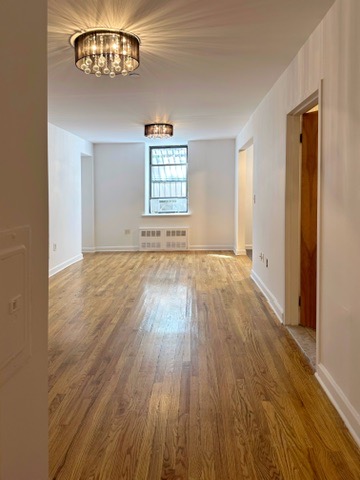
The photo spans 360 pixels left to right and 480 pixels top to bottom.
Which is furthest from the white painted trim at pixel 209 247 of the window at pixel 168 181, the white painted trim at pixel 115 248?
the white painted trim at pixel 115 248

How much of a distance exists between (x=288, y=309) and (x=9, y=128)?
332 centimetres

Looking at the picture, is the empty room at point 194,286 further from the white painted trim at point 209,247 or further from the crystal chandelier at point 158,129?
the white painted trim at point 209,247

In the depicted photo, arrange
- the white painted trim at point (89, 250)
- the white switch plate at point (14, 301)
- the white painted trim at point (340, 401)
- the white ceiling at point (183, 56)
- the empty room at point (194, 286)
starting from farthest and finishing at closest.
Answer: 1. the white painted trim at point (89, 250)
2. the white ceiling at point (183, 56)
3. the white painted trim at point (340, 401)
4. the empty room at point (194, 286)
5. the white switch plate at point (14, 301)

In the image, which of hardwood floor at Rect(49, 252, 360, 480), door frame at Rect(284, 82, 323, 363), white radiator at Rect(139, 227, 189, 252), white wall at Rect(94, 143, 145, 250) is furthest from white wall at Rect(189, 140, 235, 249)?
door frame at Rect(284, 82, 323, 363)

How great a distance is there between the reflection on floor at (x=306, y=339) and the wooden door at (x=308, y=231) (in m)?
0.13

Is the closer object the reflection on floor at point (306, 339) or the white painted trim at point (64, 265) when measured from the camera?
the reflection on floor at point (306, 339)

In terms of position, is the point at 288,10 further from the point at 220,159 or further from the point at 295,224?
the point at 220,159

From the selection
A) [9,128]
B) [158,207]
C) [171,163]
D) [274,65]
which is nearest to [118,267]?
[158,207]

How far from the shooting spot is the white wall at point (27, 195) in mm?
733

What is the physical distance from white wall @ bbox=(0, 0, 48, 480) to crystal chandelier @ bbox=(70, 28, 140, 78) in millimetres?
2027

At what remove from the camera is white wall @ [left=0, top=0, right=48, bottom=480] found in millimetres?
733

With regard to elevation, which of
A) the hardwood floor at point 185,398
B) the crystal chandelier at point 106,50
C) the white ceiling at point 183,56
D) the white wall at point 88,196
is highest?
the white ceiling at point 183,56

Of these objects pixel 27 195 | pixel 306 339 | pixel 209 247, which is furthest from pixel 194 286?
pixel 27 195

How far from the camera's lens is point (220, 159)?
27.9 feet
